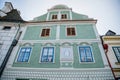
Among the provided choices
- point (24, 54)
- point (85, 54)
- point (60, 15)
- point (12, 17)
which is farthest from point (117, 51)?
point (12, 17)

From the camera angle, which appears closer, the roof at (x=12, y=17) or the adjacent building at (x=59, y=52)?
the adjacent building at (x=59, y=52)

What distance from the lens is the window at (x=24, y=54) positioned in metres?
10.9

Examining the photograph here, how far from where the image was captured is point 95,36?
12156 millimetres

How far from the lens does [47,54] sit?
1112cm

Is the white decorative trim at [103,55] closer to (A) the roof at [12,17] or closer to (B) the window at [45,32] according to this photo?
(B) the window at [45,32]

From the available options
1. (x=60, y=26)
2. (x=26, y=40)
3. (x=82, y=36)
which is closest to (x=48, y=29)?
(x=60, y=26)

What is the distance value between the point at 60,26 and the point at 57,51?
3683 mm

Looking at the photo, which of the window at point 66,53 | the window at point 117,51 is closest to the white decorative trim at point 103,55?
the window at point 117,51

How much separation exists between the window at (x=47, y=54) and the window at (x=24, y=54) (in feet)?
4.96

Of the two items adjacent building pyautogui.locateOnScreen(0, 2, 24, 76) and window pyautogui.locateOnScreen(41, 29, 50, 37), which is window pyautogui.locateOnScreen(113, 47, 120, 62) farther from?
adjacent building pyautogui.locateOnScreen(0, 2, 24, 76)

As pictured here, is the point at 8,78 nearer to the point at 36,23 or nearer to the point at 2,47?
the point at 2,47

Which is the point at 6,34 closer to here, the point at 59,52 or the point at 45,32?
the point at 45,32

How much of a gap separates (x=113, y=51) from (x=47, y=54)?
660 centimetres

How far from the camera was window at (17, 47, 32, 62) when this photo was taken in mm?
10929
